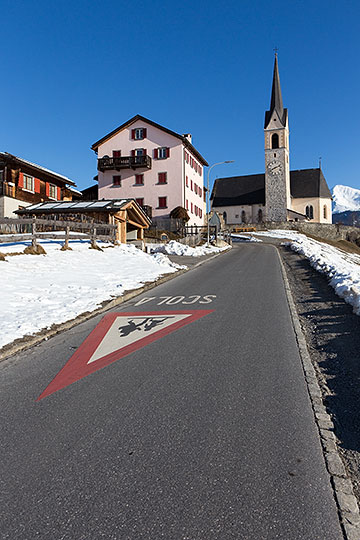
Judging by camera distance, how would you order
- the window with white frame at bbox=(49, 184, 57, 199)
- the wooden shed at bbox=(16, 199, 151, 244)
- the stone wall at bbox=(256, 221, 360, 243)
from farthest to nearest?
the stone wall at bbox=(256, 221, 360, 243) → the window with white frame at bbox=(49, 184, 57, 199) → the wooden shed at bbox=(16, 199, 151, 244)

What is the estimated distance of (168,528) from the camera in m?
Answer: 2.18

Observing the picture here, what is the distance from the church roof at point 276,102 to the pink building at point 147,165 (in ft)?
116

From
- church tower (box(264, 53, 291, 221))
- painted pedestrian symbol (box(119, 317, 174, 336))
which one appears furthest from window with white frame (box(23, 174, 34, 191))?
church tower (box(264, 53, 291, 221))

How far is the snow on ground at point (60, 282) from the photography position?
24.0 feet

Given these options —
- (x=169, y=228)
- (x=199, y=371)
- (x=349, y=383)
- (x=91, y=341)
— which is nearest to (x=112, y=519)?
(x=199, y=371)

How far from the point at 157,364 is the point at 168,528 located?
285 centimetres

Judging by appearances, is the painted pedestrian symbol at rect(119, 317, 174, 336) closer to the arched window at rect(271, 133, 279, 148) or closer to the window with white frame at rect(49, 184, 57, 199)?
the window with white frame at rect(49, 184, 57, 199)

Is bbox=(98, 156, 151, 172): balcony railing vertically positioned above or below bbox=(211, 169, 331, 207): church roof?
below

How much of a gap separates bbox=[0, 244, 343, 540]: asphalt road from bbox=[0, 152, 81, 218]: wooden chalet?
94.5 feet

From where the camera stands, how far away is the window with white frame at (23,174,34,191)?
35.4 m

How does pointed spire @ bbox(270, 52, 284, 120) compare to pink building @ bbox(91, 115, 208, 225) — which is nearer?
pink building @ bbox(91, 115, 208, 225)

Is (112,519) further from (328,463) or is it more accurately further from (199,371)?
(199,371)

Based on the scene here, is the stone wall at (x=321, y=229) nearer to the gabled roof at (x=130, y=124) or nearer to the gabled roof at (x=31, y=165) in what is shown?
the gabled roof at (x=130, y=124)

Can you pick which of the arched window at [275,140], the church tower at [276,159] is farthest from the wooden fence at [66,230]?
the arched window at [275,140]
